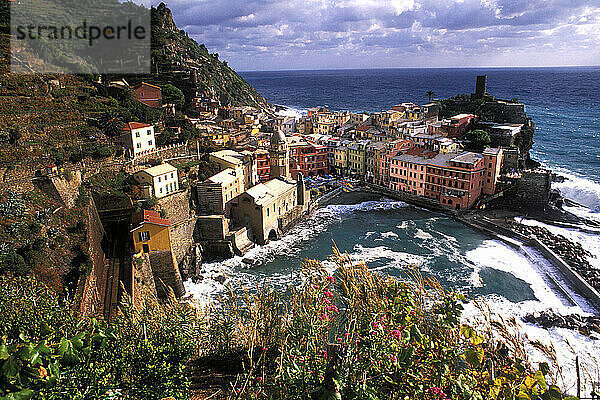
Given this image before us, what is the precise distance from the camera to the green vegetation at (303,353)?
14.2 feet

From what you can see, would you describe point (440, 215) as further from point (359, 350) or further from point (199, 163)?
point (359, 350)

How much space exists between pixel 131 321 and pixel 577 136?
7142 cm

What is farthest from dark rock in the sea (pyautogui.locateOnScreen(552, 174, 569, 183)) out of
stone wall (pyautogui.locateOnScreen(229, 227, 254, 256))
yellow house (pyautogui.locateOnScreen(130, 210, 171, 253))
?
yellow house (pyautogui.locateOnScreen(130, 210, 171, 253))

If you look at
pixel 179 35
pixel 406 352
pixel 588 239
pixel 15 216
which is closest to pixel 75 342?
pixel 406 352

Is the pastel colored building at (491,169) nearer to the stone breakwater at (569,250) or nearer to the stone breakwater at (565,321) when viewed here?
the stone breakwater at (569,250)

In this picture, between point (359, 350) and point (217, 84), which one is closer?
point (359, 350)

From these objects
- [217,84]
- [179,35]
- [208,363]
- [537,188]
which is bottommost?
[537,188]

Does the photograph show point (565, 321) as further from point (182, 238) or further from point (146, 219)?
point (146, 219)

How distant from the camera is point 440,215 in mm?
33875

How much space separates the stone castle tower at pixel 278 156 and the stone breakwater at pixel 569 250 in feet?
62.2

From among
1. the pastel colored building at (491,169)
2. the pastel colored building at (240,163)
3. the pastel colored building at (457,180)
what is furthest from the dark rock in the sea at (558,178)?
the pastel colored building at (240,163)

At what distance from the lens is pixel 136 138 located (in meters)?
27.0

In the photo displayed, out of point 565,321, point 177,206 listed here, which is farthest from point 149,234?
point 565,321

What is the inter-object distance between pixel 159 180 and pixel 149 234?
5901 mm
